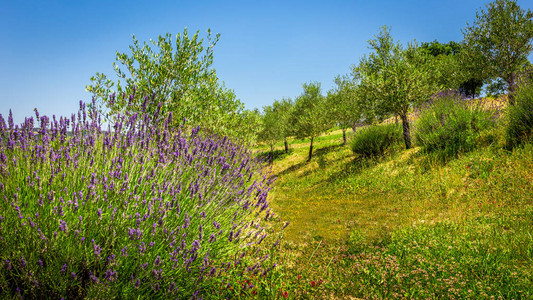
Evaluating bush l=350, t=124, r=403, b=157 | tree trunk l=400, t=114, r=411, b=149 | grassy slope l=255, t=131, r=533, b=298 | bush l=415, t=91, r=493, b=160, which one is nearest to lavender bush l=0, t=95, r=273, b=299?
grassy slope l=255, t=131, r=533, b=298

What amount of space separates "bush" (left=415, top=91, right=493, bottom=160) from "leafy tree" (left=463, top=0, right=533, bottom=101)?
5.19 m

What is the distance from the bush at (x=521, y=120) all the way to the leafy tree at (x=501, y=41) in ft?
24.0

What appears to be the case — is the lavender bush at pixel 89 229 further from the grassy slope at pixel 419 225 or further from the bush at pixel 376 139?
the bush at pixel 376 139

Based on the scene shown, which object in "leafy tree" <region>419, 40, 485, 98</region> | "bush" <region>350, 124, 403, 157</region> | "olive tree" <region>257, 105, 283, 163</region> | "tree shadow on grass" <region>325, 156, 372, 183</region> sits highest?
"leafy tree" <region>419, 40, 485, 98</region>

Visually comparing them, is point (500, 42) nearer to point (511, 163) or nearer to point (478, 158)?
point (478, 158)

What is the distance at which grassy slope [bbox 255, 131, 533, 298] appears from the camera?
136 inches

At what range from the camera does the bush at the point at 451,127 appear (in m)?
9.55

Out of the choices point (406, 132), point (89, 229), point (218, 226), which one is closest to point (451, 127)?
point (406, 132)

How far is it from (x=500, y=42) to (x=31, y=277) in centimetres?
2068

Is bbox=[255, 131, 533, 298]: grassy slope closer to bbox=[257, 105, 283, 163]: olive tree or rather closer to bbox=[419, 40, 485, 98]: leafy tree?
bbox=[419, 40, 485, 98]: leafy tree

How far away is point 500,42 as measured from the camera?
572 inches

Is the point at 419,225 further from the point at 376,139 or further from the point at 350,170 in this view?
the point at 376,139

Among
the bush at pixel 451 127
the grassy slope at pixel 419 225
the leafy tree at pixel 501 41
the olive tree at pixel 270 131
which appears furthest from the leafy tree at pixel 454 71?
the olive tree at pixel 270 131

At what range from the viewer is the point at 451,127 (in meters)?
10.0
